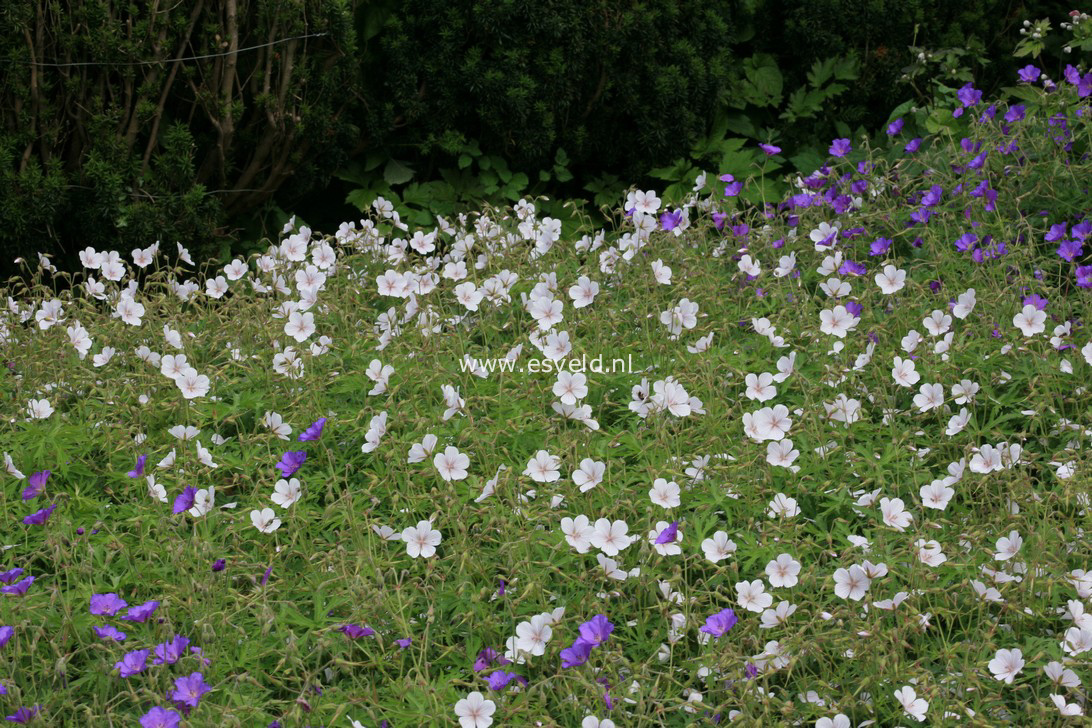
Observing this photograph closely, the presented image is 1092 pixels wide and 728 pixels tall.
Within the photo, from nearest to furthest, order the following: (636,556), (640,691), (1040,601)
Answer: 1. (640,691)
2. (1040,601)
3. (636,556)

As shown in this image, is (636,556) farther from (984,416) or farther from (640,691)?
(984,416)

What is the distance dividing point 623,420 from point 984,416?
1.13 meters

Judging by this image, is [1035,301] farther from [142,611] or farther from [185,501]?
[142,611]

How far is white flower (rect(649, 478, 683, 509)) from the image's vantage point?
2758mm

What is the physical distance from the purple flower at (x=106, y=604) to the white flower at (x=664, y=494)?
51.2 inches

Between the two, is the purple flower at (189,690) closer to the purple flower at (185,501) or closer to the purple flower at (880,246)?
the purple flower at (185,501)

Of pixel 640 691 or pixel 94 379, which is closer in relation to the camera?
pixel 640 691

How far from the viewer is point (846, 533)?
2889mm

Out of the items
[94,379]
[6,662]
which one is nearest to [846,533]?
[6,662]

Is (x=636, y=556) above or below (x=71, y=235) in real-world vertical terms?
above

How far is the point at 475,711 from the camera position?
2271 millimetres

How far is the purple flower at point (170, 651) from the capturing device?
91.3 inches

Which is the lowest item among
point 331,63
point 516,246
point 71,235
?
point 71,235

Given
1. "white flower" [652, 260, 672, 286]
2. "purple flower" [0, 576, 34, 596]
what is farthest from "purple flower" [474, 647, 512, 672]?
"white flower" [652, 260, 672, 286]
